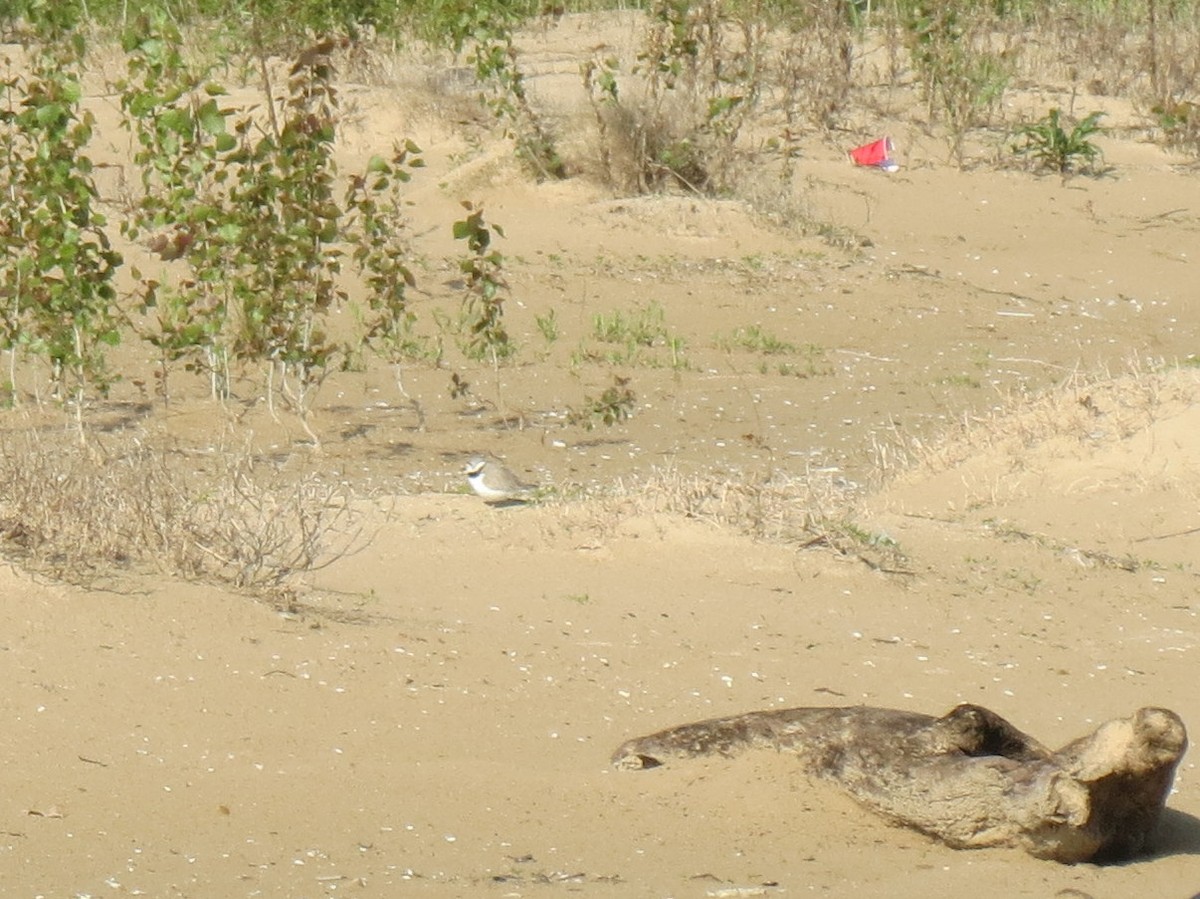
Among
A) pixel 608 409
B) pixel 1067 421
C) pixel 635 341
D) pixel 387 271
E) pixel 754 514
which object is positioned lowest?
pixel 635 341

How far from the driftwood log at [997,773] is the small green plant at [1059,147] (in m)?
11.5

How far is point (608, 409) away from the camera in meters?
9.61

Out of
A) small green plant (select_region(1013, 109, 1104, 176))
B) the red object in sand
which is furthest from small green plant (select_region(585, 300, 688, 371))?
small green plant (select_region(1013, 109, 1104, 176))

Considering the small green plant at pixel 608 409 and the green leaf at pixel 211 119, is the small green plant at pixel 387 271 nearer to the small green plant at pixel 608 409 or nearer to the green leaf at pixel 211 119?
the green leaf at pixel 211 119

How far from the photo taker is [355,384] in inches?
409

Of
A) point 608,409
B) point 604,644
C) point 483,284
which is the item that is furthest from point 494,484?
point 483,284

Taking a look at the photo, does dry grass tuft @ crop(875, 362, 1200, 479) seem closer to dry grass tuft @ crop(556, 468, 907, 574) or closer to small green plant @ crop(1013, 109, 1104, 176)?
dry grass tuft @ crop(556, 468, 907, 574)

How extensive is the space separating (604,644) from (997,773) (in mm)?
1656

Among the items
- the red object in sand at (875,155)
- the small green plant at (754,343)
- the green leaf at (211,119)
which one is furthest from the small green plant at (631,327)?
the red object in sand at (875,155)

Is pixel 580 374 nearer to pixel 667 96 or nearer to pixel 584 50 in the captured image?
pixel 667 96

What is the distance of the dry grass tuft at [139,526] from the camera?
5.32m

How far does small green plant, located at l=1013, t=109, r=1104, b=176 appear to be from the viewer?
1540 centimetres

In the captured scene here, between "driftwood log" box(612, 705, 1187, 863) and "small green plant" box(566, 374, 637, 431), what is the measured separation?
4.93 m

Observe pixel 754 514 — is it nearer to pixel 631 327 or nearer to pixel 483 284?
pixel 483 284
